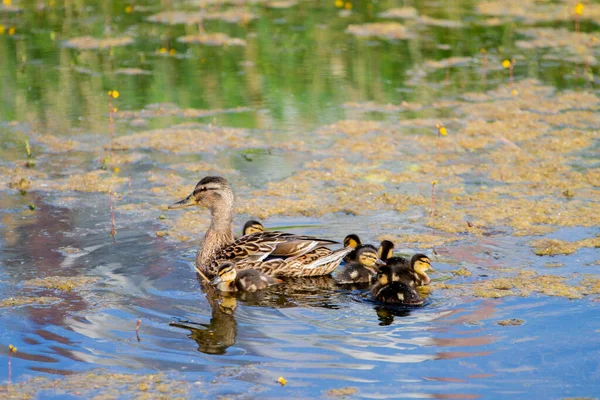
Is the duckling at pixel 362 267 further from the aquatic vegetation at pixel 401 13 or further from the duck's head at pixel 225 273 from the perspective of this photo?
the aquatic vegetation at pixel 401 13

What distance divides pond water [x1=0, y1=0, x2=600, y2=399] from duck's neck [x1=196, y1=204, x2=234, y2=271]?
17 centimetres

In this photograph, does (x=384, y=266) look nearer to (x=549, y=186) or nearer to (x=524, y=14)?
(x=549, y=186)

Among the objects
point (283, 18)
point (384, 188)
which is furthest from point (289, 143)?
point (283, 18)

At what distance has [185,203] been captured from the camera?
9.42 meters

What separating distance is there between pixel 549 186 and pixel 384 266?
10.9ft

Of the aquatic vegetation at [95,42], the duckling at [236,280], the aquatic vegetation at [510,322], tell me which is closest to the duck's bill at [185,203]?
the duckling at [236,280]

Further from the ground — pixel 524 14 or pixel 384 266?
pixel 524 14

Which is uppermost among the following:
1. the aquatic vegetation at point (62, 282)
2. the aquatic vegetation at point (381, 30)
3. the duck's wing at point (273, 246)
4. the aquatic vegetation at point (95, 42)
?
the aquatic vegetation at point (95, 42)

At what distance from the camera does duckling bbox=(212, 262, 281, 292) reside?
8156 millimetres

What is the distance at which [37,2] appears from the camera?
20625mm

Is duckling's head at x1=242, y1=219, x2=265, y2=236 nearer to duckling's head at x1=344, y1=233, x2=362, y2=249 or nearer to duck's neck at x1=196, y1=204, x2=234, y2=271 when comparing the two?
duck's neck at x1=196, y1=204, x2=234, y2=271

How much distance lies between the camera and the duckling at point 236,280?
8156mm

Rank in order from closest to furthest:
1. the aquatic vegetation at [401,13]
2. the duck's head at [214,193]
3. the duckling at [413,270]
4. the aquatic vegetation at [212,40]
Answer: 1. the duckling at [413,270]
2. the duck's head at [214,193]
3. the aquatic vegetation at [212,40]
4. the aquatic vegetation at [401,13]

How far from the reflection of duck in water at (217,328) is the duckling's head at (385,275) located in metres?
1.23
